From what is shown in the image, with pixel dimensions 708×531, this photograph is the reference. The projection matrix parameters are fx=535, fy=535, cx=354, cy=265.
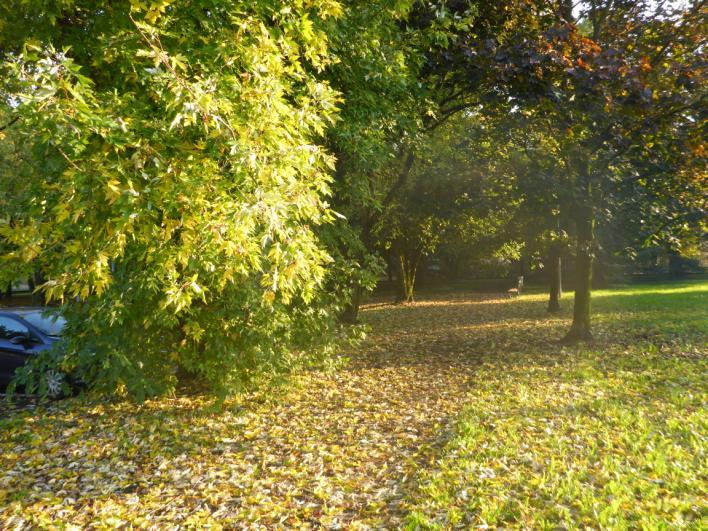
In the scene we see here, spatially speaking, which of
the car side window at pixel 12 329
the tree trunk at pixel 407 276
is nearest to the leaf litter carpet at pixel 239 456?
the car side window at pixel 12 329

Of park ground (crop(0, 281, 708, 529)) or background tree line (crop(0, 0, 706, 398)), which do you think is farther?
park ground (crop(0, 281, 708, 529))

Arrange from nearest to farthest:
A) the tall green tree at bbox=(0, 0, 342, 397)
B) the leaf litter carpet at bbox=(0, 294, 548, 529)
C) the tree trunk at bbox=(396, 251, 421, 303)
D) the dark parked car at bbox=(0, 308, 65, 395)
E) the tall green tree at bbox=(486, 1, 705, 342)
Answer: the tall green tree at bbox=(0, 0, 342, 397)
the leaf litter carpet at bbox=(0, 294, 548, 529)
the tall green tree at bbox=(486, 1, 705, 342)
the dark parked car at bbox=(0, 308, 65, 395)
the tree trunk at bbox=(396, 251, 421, 303)

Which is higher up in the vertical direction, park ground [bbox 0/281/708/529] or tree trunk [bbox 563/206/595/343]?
tree trunk [bbox 563/206/595/343]

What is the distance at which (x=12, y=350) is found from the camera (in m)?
8.88

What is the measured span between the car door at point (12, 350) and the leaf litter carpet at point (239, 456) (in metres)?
1.32

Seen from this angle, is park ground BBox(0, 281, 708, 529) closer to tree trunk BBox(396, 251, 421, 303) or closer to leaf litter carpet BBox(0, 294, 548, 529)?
leaf litter carpet BBox(0, 294, 548, 529)

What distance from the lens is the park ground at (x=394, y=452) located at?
4.55 metres

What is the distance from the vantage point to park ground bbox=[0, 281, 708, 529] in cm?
455

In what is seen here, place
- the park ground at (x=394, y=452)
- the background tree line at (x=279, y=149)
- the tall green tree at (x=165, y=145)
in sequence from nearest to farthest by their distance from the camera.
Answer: the tall green tree at (x=165, y=145) → the background tree line at (x=279, y=149) → the park ground at (x=394, y=452)

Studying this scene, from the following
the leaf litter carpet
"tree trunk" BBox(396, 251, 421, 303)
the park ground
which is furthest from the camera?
"tree trunk" BBox(396, 251, 421, 303)

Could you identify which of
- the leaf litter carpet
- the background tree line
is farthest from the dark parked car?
the background tree line

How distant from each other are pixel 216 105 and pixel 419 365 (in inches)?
317

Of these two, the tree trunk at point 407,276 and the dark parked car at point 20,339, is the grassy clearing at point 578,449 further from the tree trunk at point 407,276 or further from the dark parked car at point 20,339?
the tree trunk at point 407,276

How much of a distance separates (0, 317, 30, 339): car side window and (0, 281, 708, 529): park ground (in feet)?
5.28
